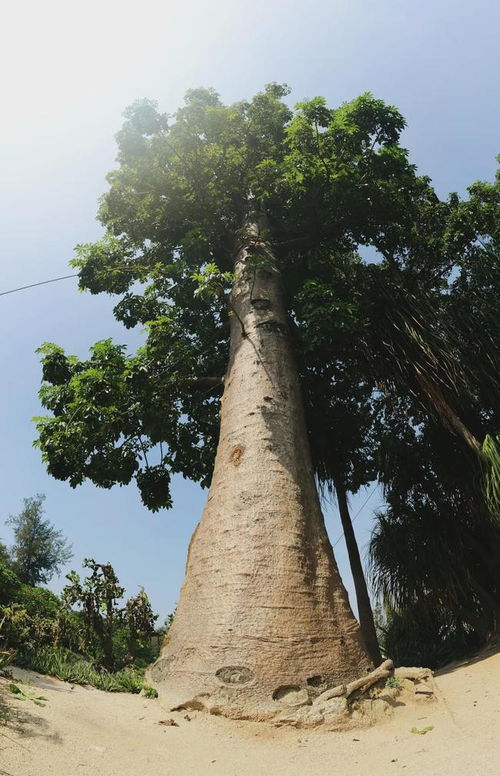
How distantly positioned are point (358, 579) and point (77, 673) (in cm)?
402

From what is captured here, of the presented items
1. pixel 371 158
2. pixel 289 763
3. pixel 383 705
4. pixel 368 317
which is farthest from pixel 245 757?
pixel 371 158

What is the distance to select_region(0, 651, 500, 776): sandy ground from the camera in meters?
2.43

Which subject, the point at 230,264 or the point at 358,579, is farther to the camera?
the point at 230,264

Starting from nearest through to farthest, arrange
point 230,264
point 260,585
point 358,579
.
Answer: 1. point 260,585
2. point 358,579
3. point 230,264

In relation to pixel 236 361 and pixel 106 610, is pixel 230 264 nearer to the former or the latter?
pixel 236 361

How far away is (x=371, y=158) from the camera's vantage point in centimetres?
713

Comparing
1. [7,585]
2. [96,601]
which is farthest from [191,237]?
[7,585]

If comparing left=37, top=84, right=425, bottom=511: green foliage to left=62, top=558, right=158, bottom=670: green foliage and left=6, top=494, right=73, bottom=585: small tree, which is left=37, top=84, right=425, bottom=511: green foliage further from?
left=6, top=494, right=73, bottom=585: small tree

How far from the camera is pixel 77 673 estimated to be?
179 inches

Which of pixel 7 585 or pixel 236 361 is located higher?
pixel 236 361

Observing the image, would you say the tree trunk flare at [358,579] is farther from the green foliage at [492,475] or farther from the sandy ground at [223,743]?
the sandy ground at [223,743]

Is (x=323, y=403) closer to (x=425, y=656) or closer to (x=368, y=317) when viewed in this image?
(x=368, y=317)

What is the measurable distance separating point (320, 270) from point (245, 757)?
6.18 meters

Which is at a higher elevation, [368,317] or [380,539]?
[368,317]
